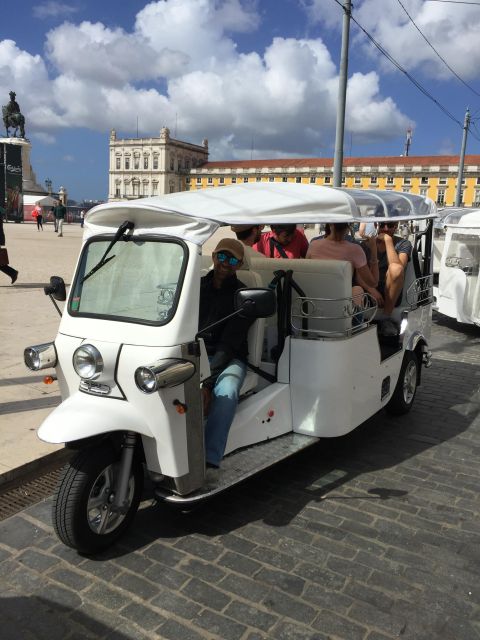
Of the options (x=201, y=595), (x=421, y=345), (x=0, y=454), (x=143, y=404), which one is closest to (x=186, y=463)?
(x=143, y=404)

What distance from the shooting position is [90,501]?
3.44 meters

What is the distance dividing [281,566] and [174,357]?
1.45 metres

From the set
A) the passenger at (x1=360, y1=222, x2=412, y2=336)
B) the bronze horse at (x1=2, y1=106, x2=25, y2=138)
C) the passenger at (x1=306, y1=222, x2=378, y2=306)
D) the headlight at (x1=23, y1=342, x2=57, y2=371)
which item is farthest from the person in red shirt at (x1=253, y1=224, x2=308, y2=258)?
the bronze horse at (x1=2, y1=106, x2=25, y2=138)

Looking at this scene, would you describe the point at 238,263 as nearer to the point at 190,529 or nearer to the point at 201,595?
the point at 190,529

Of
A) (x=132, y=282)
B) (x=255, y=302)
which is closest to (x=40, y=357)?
(x=132, y=282)

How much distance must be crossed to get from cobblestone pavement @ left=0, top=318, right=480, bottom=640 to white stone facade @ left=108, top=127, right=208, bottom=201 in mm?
124688

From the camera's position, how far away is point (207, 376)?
378 centimetres

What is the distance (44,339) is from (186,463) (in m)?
5.36

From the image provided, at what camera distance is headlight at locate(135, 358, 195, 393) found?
10.4ft

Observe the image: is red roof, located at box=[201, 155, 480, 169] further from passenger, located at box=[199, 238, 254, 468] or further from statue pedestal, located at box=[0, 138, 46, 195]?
passenger, located at box=[199, 238, 254, 468]

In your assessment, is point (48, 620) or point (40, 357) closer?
point (48, 620)

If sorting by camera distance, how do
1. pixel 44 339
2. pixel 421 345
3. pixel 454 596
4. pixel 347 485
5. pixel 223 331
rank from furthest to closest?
pixel 44 339, pixel 421 345, pixel 347 485, pixel 223 331, pixel 454 596

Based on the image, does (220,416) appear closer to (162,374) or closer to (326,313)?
(162,374)

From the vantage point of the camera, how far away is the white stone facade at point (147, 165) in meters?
127
